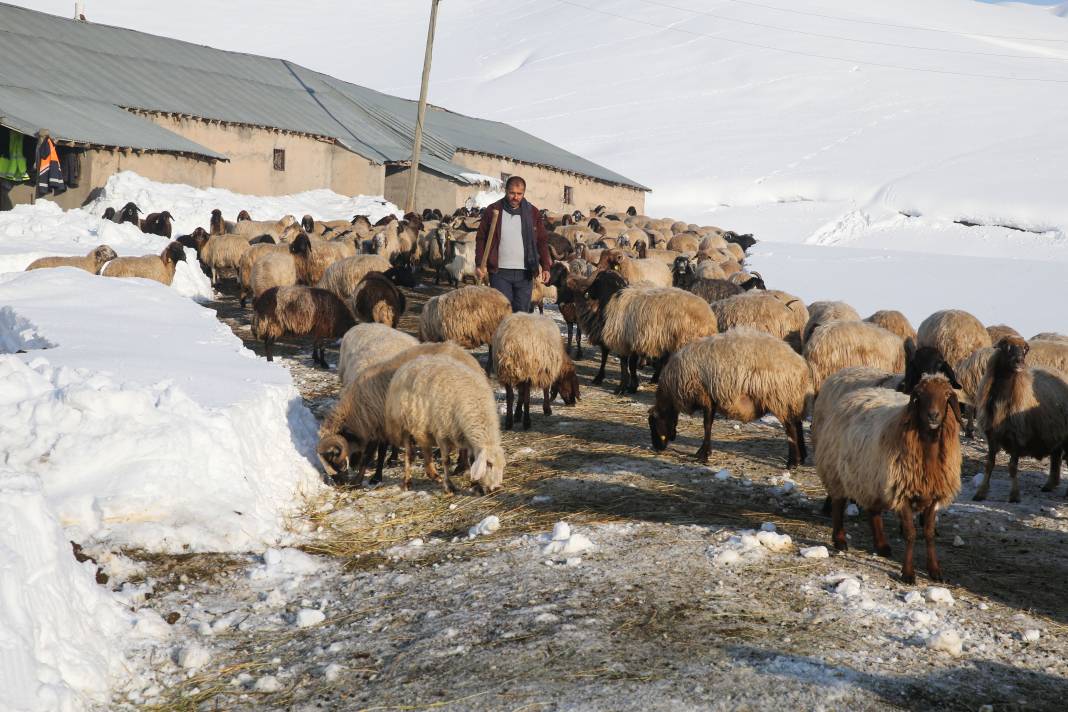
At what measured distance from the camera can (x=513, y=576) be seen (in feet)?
19.4

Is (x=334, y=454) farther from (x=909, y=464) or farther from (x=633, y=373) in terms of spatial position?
(x=633, y=373)

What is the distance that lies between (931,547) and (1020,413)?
114 inches

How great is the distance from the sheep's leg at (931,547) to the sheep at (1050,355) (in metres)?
4.77

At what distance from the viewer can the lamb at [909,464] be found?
19.1 ft

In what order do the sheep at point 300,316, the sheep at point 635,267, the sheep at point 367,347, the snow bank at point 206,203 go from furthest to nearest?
1. the snow bank at point 206,203
2. the sheep at point 635,267
3. the sheep at point 300,316
4. the sheep at point 367,347

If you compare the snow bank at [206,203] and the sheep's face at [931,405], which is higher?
the snow bank at [206,203]

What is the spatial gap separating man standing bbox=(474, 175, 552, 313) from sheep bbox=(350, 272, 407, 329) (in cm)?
240

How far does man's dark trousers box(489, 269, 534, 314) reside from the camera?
1145 centimetres

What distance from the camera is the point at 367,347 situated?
9.72 meters

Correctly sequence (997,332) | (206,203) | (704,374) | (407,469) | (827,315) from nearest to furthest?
(407,469), (704,374), (997,332), (827,315), (206,203)

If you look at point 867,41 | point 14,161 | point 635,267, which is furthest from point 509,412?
point 867,41

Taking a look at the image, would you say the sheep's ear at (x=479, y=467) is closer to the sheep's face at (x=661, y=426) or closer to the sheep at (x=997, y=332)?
the sheep's face at (x=661, y=426)

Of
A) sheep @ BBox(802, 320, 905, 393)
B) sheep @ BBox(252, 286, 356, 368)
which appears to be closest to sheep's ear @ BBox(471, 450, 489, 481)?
sheep @ BBox(802, 320, 905, 393)

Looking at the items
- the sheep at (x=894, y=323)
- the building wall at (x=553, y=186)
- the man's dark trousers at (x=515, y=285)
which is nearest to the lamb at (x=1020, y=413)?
the sheep at (x=894, y=323)
